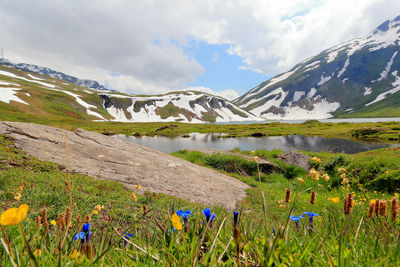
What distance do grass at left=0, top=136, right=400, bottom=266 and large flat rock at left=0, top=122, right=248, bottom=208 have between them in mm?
988

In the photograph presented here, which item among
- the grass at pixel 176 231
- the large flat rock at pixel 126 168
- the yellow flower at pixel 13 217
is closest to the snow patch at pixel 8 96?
the large flat rock at pixel 126 168

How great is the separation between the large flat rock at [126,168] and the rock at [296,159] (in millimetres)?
8521

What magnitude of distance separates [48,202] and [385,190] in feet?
37.2

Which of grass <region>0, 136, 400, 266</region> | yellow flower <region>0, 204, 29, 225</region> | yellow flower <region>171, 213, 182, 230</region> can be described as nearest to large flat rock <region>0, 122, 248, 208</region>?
grass <region>0, 136, 400, 266</region>

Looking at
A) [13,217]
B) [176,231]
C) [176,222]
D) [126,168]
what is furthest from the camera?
[126,168]

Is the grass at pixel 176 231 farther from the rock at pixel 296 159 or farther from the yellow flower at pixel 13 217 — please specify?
the rock at pixel 296 159

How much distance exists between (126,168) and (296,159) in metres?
14.3

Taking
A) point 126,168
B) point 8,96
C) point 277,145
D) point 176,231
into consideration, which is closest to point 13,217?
point 176,231

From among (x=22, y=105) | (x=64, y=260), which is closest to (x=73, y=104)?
(x=22, y=105)

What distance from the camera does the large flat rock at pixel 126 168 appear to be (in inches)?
337

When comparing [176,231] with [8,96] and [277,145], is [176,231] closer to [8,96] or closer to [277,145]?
[277,145]

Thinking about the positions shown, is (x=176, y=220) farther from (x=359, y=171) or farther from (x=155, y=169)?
(x=359, y=171)

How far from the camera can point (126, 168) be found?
10062 mm

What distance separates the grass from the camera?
60.1 inches
